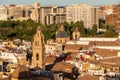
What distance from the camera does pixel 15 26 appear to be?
212ft

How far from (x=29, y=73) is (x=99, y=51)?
629 inches

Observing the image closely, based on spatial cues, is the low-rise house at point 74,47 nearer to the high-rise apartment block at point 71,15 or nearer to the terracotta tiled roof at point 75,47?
the terracotta tiled roof at point 75,47

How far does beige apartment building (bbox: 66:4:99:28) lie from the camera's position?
77312 millimetres

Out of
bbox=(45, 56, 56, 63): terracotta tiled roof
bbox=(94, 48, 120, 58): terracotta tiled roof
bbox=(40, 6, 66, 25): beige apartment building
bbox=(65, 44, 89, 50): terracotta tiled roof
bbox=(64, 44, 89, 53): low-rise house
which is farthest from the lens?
bbox=(40, 6, 66, 25): beige apartment building

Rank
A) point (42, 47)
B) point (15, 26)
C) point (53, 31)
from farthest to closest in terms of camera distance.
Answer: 1. point (15, 26)
2. point (53, 31)
3. point (42, 47)

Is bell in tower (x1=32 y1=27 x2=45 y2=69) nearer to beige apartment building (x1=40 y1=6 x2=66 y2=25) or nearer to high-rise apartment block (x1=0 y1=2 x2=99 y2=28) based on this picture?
high-rise apartment block (x1=0 y1=2 x2=99 y2=28)

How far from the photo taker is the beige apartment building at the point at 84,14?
7731 cm

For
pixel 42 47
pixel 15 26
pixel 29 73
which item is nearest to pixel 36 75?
pixel 29 73

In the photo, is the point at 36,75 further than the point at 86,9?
No

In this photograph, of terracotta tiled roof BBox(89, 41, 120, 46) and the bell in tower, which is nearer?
the bell in tower

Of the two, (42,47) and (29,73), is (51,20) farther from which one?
(29,73)

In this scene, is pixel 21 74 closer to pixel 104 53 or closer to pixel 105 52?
pixel 104 53

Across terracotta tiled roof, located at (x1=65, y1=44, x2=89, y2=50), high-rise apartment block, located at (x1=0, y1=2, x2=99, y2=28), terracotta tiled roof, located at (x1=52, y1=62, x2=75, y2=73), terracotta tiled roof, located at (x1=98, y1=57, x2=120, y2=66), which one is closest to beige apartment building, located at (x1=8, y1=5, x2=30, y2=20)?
high-rise apartment block, located at (x1=0, y1=2, x2=99, y2=28)

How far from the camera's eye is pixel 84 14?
79.2 meters
